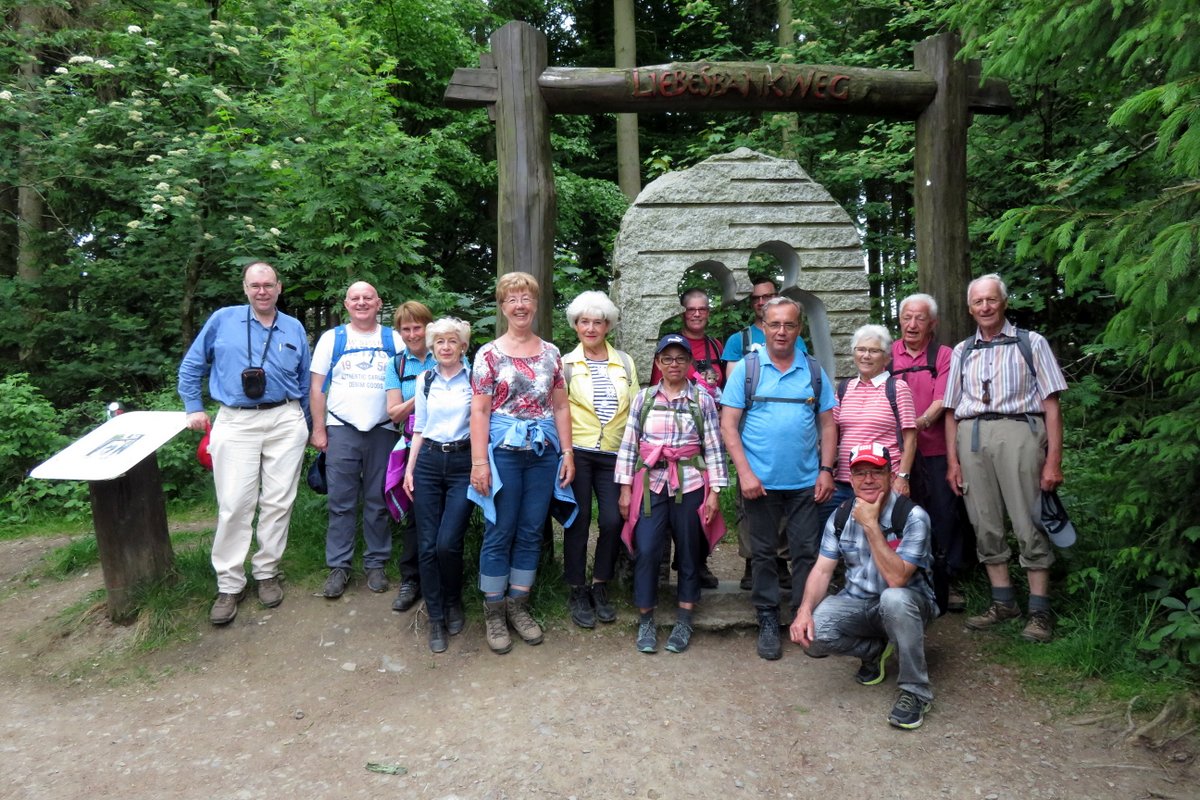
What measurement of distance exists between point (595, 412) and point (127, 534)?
2782 mm

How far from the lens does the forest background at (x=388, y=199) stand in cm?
349

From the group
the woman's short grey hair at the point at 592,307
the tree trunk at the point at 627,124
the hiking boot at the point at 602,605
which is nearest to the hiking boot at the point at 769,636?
the hiking boot at the point at 602,605

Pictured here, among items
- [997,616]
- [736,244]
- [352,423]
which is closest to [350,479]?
[352,423]

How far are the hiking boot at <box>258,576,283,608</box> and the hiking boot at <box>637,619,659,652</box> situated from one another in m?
2.15

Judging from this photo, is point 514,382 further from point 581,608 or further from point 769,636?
point 769,636

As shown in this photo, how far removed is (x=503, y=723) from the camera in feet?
11.0

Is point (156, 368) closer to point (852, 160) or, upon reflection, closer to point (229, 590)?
point (229, 590)

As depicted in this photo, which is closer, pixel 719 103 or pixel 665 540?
pixel 665 540

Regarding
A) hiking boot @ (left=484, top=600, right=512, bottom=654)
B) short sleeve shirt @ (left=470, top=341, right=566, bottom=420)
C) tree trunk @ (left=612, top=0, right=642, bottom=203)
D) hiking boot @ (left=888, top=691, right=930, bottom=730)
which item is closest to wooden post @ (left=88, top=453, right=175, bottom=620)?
hiking boot @ (left=484, top=600, right=512, bottom=654)

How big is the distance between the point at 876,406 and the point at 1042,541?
3.60ft

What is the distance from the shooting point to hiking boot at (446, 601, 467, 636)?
4145 millimetres

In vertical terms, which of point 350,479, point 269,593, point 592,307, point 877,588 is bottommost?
point 269,593

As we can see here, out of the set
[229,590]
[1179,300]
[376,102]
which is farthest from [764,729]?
[376,102]

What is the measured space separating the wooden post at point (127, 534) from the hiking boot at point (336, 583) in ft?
3.12
